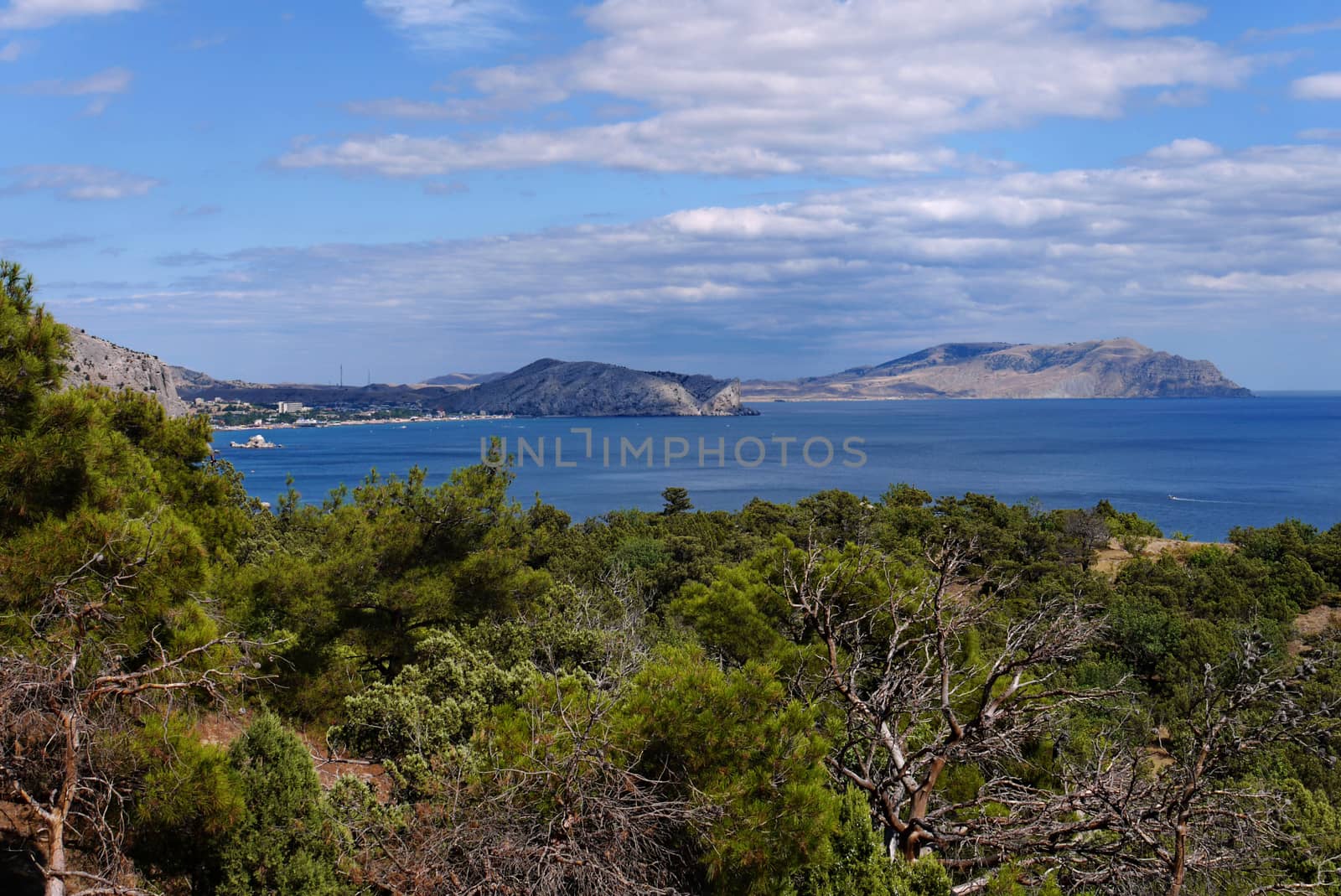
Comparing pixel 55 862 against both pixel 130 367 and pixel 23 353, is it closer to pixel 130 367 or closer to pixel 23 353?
pixel 23 353

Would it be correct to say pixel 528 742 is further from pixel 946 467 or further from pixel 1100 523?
pixel 946 467

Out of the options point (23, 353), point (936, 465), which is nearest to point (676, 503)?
point (23, 353)

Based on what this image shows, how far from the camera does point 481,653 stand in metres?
10.3

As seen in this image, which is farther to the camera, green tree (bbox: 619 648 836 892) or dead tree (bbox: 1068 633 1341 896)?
green tree (bbox: 619 648 836 892)

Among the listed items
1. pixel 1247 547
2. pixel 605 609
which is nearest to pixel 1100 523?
pixel 1247 547

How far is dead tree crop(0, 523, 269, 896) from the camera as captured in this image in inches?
193

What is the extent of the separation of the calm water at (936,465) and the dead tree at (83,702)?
5320cm

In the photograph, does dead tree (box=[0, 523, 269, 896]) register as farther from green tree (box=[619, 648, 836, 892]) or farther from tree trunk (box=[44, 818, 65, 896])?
green tree (box=[619, 648, 836, 892])

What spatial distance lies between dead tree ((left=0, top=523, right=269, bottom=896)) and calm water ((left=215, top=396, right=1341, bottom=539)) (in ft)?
175

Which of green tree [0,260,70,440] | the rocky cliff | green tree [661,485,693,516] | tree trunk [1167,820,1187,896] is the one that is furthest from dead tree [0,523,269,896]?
the rocky cliff

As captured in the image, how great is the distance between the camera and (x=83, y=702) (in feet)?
16.4

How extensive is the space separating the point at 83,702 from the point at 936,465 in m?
91.9

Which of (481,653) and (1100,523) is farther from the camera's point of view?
(1100,523)

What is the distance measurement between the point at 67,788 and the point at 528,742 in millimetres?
2800
